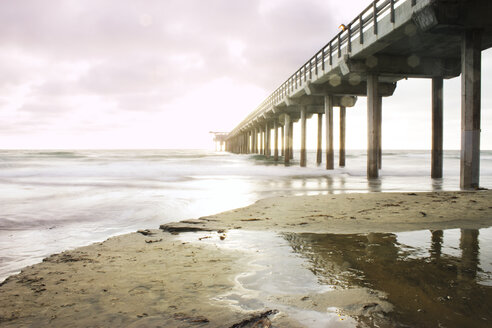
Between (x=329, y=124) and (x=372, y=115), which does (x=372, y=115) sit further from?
(x=329, y=124)

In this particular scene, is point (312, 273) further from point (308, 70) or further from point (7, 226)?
point (308, 70)

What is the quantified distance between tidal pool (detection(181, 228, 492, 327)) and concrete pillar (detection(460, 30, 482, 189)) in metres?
6.27

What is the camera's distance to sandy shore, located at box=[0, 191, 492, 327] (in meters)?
2.13

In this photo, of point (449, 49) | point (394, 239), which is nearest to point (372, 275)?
point (394, 239)

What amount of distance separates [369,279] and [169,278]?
167cm

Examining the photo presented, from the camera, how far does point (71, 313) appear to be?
2205 mm

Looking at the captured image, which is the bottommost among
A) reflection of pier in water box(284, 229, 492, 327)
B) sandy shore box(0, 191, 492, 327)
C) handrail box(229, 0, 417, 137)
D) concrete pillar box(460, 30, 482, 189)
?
sandy shore box(0, 191, 492, 327)

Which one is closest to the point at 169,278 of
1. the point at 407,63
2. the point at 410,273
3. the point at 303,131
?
the point at 410,273

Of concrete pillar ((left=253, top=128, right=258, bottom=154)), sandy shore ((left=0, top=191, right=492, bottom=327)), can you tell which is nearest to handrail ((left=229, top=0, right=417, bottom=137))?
sandy shore ((left=0, top=191, right=492, bottom=327))

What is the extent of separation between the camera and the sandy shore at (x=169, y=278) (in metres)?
2.13

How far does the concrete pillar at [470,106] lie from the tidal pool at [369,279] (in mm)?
6269

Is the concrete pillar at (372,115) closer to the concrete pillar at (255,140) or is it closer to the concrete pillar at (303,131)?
the concrete pillar at (303,131)

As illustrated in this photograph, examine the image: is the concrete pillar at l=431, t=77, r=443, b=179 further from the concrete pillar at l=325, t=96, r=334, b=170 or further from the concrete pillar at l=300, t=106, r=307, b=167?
the concrete pillar at l=300, t=106, r=307, b=167

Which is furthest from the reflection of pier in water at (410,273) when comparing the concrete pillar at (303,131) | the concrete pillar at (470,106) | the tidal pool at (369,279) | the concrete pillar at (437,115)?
the concrete pillar at (303,131)
